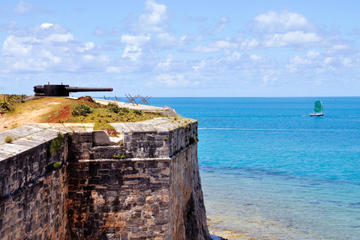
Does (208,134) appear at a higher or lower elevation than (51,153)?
lower

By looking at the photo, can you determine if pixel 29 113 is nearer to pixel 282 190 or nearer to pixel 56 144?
pixel 56 144

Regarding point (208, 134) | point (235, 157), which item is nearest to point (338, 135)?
point (208, 134)

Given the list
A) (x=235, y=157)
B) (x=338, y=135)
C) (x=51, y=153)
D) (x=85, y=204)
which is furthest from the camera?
(x=338, y=135)

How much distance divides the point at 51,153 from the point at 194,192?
7.82 m

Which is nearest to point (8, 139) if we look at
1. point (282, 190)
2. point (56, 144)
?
point (56, 144)

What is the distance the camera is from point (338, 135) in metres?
79.6

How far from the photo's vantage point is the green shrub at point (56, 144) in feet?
33.1

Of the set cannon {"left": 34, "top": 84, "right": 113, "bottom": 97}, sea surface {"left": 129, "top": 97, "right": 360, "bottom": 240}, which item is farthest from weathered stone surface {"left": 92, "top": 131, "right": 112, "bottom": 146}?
sea surface {"left": 129, "top": 97, "right": 360, "bottom": 240}

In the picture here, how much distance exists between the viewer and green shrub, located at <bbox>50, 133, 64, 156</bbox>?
10.1 metres

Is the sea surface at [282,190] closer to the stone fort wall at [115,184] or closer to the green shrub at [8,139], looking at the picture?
the stone fort wall at [115,184]

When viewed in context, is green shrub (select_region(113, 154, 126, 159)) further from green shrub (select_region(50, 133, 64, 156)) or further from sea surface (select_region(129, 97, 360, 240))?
sea surface (select_region(129, 97, 360, 240))

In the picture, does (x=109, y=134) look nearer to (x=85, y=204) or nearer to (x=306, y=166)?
(x=85, y=204)

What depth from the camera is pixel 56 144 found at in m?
10.3

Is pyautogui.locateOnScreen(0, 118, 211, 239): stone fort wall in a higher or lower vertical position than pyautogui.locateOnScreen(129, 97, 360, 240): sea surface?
higher
